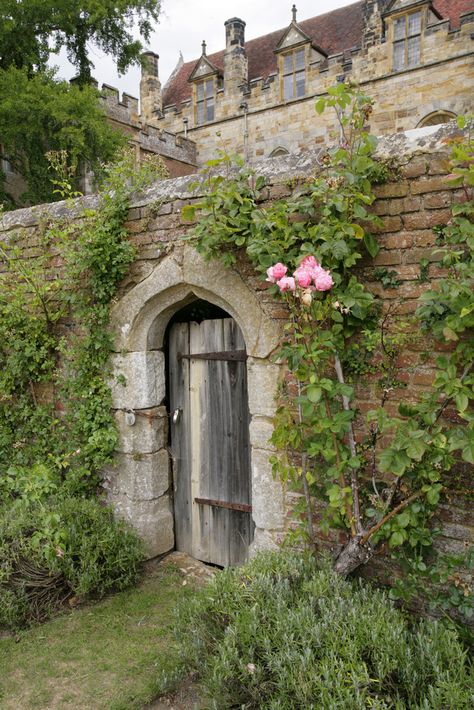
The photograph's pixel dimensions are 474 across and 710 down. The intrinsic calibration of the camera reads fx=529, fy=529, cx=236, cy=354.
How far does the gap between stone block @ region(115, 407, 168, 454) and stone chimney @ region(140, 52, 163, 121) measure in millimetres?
20968

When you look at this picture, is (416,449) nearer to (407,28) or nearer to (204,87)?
(407,28)

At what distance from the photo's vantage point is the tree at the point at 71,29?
50.3 ft

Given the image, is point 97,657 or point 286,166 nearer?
point 97,657

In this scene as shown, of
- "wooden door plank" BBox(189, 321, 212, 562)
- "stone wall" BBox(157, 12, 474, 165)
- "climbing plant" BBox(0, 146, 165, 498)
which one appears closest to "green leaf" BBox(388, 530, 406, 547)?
"wooden door plank" BBox(189, 321, 212, 562)

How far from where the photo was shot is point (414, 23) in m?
16.0

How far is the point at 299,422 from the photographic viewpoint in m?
3.22

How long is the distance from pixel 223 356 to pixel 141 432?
87 centimetres

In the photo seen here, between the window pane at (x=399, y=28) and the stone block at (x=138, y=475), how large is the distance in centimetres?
1708

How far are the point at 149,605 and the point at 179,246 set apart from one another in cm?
245

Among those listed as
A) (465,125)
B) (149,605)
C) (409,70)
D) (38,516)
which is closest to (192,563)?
(149,605)

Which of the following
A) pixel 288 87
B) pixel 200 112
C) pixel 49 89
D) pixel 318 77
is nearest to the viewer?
pixel 49 89

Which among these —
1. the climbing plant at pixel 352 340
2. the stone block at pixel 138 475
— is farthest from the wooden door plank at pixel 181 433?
the climbing plant at pixel 352 340

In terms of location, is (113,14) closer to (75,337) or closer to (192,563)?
(75,337)

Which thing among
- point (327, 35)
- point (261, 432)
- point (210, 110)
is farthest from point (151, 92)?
point (261, 432)
